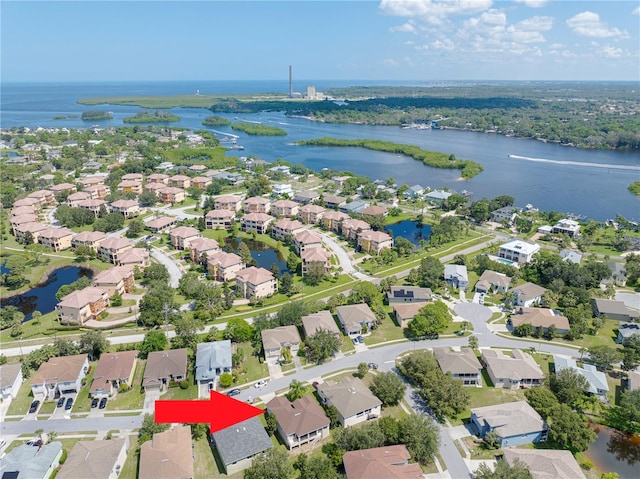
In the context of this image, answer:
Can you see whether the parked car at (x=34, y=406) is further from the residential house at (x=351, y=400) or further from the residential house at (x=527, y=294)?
the residential house at (x=527, y=294)

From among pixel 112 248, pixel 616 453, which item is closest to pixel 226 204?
pixel 112 248

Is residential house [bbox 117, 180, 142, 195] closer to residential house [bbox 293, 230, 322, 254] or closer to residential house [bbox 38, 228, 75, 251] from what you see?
residential house [bbox 38, 228, 75, 251]

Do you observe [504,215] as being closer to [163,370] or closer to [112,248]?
[163,370]

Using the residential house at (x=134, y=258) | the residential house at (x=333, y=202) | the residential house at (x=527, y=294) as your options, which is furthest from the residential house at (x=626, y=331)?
the residential house at (x=134, y=258)

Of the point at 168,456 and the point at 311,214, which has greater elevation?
the point at 311,214

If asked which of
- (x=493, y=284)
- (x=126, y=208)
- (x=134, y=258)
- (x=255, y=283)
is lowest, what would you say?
(x=493, y=284)

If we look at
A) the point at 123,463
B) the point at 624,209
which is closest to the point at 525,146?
the point at 624,209
